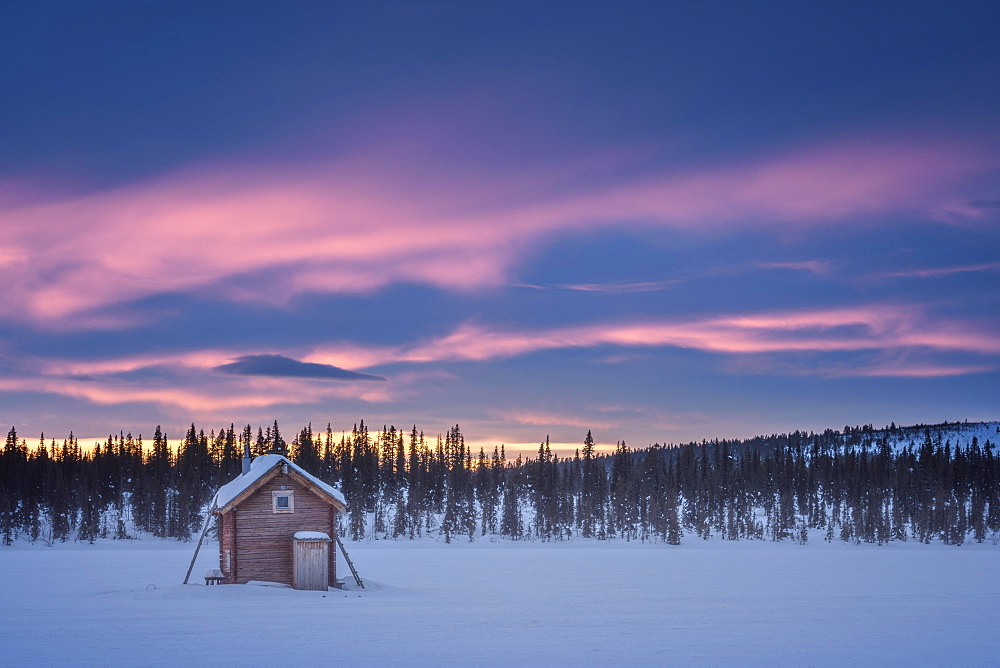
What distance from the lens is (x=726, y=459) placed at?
155125 mm

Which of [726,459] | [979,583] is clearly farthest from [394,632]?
[726,459]

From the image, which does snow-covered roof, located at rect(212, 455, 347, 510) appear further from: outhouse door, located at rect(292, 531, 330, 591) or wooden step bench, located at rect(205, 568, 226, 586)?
wooden step bench, located at rect(205, 568, 226, 586)

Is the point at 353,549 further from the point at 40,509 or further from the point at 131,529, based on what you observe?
the point at 40,509

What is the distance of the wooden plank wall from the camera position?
41.0m

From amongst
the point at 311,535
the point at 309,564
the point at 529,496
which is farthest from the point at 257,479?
the point at 529,496

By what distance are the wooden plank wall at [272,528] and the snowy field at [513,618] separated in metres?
1.77

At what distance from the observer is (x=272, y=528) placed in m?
41.5

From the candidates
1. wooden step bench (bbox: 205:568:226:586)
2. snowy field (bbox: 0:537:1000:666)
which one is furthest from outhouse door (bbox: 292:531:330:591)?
wooden step bench (bbox: 205:568:226:586)

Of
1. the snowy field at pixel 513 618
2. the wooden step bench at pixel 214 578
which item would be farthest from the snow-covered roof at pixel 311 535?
the wooden step bench at pixel 214 578

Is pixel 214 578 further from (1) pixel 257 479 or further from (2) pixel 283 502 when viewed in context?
(1) pixel 257 479

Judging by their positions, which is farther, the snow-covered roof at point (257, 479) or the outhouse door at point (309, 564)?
the snow-covered roof at point (257, 479)

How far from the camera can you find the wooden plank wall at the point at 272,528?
40969mm

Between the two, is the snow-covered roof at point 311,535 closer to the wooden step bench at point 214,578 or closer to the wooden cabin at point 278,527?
the wooden cabin at point 278,527

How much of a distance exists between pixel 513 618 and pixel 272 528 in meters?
14.5
